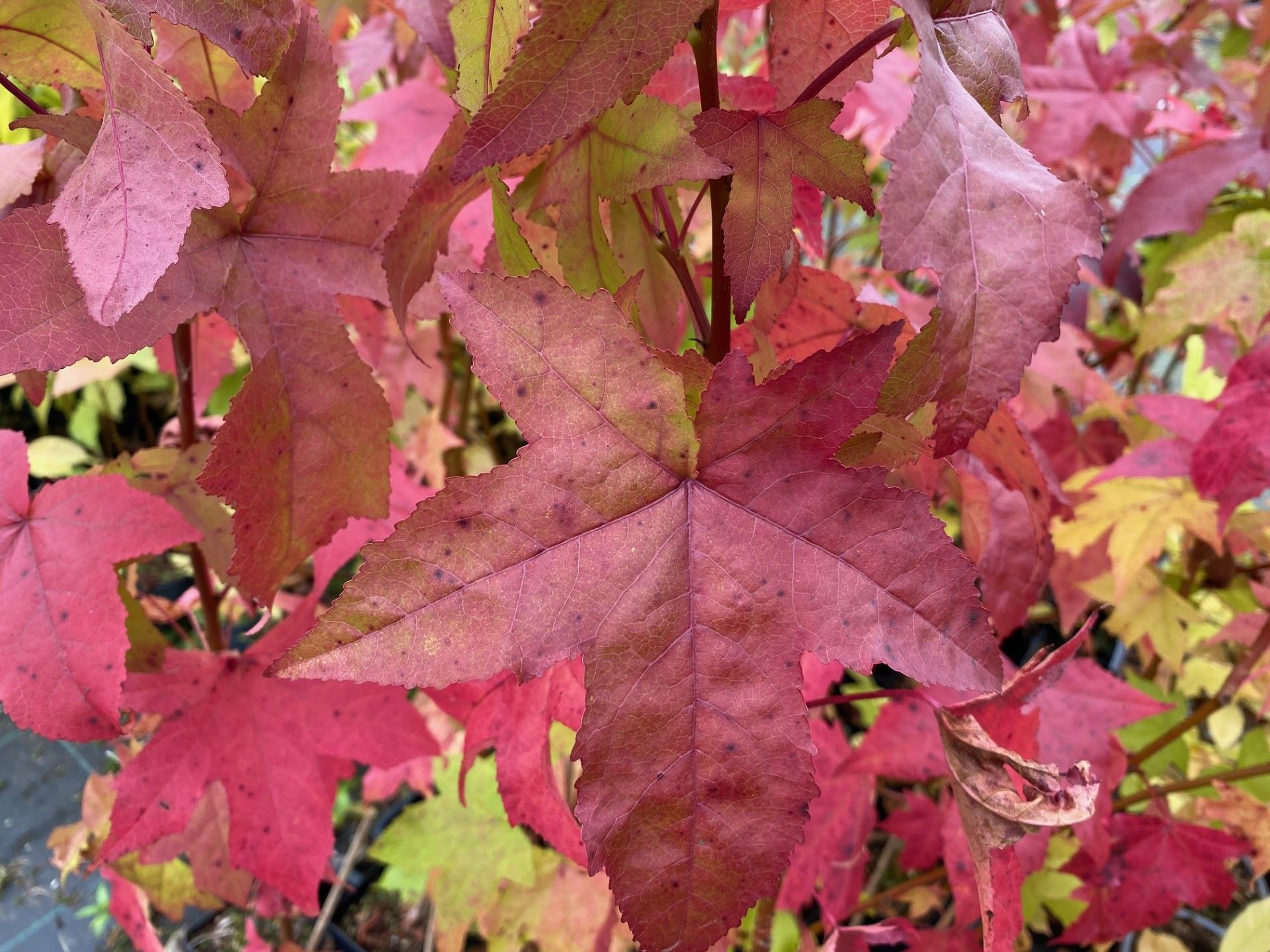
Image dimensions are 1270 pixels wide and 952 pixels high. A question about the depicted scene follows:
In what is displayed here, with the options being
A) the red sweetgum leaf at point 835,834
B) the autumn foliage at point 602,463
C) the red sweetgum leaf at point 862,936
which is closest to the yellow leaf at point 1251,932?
the autumn foliage at point 602,463

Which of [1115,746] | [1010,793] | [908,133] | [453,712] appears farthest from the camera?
[1115,746]

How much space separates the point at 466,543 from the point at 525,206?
264mm

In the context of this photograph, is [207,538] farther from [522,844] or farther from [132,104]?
[522,844]

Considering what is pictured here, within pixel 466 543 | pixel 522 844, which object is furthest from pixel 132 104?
pixel 522 844

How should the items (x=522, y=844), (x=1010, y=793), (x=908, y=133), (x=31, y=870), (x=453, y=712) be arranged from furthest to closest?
(x=31, y=870) → (x=522, y=844) → (x=453, y=712) → (x=1010, y=793) → (x=908, y=133)

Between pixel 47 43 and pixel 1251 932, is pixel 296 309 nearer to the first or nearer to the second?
pixel 47 43

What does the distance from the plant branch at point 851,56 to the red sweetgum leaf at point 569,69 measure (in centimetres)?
11

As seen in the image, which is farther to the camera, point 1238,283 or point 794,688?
point 1238,283

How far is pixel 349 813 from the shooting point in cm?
153

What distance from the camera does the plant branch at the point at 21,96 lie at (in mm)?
475

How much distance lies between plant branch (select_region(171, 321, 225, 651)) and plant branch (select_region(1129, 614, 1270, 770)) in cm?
104

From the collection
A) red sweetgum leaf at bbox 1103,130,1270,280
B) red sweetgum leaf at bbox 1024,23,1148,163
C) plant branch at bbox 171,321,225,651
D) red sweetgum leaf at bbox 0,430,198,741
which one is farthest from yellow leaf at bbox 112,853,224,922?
red sweetgum leaf at bbox 1024,23,1148,163

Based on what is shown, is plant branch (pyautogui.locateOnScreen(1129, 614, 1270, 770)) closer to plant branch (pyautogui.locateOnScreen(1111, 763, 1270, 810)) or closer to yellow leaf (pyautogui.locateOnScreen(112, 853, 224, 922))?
plant branch (pyautogui.locateOnScreen(1111, 763, 1270, 810))

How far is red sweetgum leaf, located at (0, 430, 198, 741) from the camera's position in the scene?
54 cm
